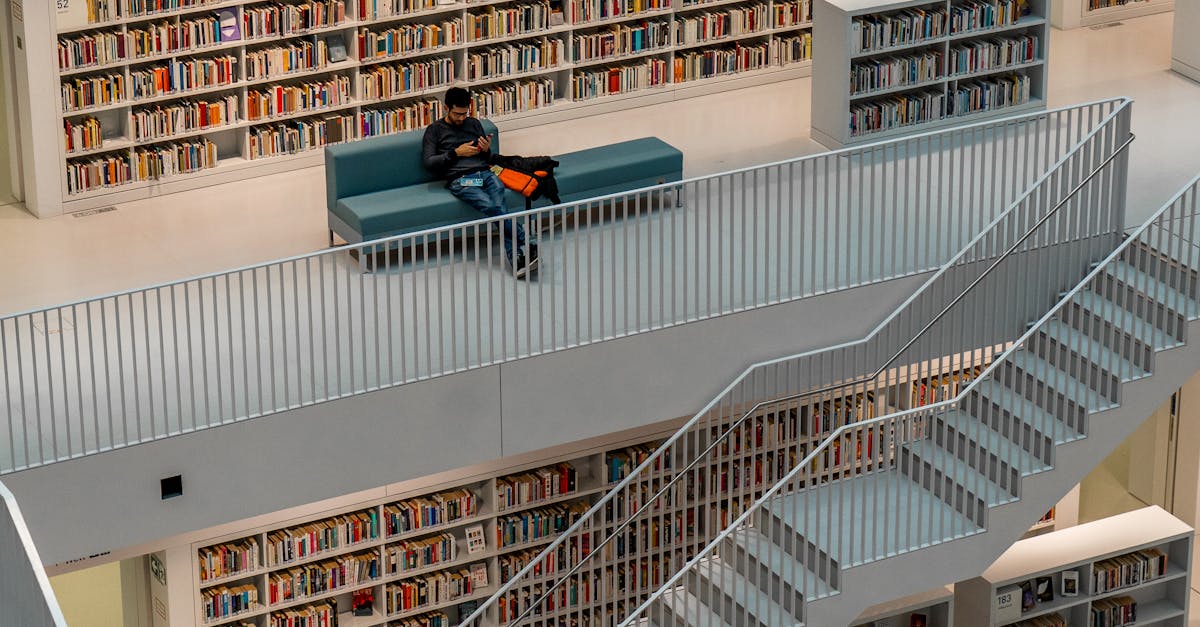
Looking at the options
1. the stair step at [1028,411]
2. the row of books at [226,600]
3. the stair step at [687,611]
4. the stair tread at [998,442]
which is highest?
the stair step at [1028,411]

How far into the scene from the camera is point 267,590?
12664mm

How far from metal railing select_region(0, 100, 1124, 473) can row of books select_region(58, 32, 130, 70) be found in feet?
5.97

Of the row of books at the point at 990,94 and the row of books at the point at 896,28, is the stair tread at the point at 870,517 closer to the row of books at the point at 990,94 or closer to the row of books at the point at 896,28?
the row of books at the point at 896,28

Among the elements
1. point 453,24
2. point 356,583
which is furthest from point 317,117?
point 356,583

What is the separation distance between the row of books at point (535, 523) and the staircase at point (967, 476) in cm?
186

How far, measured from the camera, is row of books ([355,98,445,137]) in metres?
14.0

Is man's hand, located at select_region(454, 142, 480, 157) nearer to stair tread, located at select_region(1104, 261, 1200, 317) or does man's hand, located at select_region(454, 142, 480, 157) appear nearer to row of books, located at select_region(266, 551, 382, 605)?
row of books, located at select_region(266, 551, 382, 605)

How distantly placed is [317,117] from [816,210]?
12.3 ft

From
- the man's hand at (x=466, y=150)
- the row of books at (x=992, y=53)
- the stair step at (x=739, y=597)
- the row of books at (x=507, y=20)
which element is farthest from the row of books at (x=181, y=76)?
the row of books at (x=992, y=53)

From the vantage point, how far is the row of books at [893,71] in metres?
13.8

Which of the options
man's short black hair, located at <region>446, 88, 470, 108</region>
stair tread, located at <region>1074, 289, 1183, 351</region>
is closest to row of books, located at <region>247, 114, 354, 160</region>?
man's short black hair, located at <region>446, 88, 470, 108</region>

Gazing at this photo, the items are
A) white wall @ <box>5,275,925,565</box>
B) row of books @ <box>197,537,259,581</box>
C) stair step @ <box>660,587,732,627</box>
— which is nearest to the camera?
white wall @ <box>5,275,925,565</box>

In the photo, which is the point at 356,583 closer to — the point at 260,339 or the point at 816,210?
the point at 260,339

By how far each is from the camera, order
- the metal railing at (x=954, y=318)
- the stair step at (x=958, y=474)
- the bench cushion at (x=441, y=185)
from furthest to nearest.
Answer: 1. the bench cushion at (x=441, y=185)
2. the metal railing at (x=954, y=318)
3. the stair step at (x=958, y=474)
